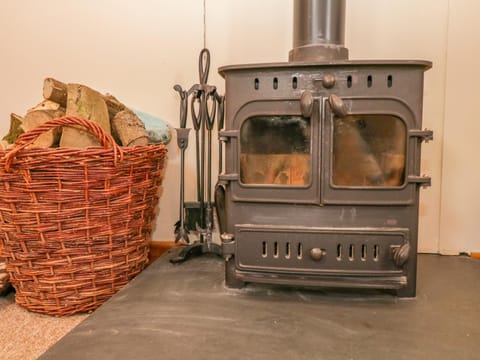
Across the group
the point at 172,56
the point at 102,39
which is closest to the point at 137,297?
the point at 172,56

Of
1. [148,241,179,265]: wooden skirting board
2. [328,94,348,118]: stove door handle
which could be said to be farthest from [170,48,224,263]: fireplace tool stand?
[328,94,348,118]: stove door handle

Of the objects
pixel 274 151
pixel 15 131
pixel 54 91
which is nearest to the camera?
pixel 274 151

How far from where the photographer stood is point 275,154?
1158 millimetres

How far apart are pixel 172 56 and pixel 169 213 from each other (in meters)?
0.58

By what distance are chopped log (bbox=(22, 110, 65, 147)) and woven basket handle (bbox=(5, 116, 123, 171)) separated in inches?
2.8

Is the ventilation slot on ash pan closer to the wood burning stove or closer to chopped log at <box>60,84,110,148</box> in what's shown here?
the wood burning stove

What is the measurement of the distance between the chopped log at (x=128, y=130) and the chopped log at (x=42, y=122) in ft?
0.52

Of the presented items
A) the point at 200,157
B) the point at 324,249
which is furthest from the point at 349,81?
the point at 200,157

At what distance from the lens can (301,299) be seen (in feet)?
3.69

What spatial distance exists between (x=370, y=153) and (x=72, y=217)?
0.81 meters

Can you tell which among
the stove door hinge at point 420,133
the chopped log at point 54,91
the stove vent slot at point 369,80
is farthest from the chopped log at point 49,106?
the stove door hinge at point 420,133

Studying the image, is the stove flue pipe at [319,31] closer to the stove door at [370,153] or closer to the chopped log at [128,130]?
the stove door at [370,153]

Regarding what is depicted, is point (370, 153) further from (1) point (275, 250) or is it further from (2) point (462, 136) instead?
(2) point (462, 136)

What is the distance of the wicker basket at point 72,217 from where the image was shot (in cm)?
113
